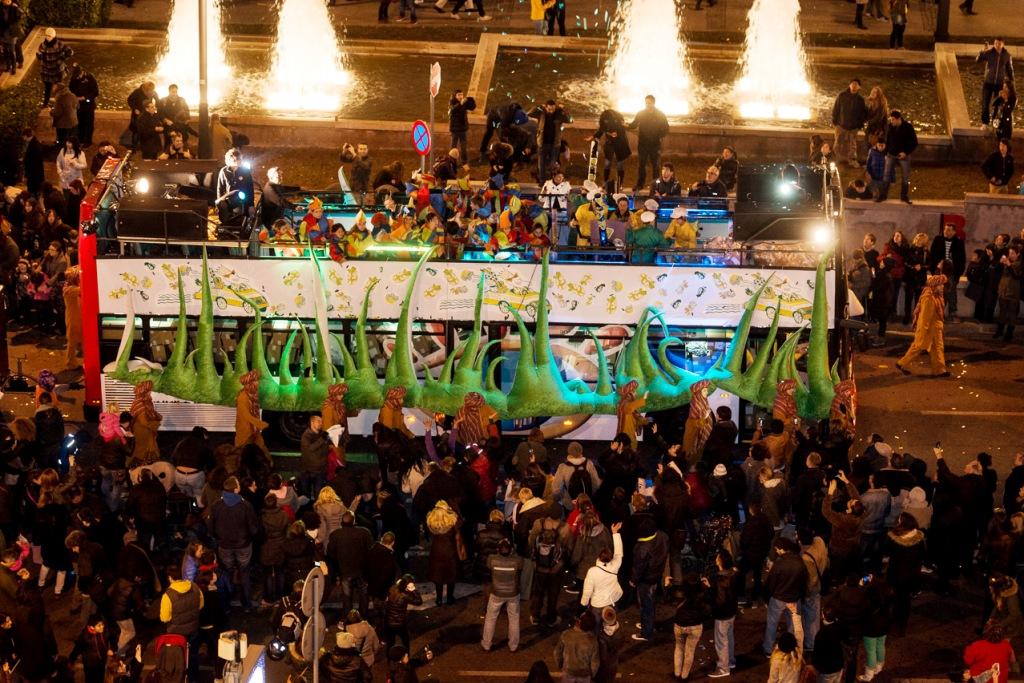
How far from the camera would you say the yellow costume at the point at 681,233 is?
24.9 meters

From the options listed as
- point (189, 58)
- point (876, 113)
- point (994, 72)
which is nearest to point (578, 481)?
point (876, 113)

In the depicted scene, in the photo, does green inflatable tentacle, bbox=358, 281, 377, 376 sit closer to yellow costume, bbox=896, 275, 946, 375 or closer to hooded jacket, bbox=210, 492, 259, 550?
hooded jacket, bbox=210, 492, 259, 550

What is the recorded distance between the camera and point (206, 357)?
24.3 m

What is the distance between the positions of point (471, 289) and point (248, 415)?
2.94 meters

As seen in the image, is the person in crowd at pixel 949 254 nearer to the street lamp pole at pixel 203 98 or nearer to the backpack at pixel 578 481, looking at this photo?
the backpack at pixel 578 481

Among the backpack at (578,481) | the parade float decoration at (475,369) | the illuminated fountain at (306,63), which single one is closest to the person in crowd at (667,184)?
the parade float decoration at (475,369)

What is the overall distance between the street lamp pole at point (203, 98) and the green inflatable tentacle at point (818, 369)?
10015mm

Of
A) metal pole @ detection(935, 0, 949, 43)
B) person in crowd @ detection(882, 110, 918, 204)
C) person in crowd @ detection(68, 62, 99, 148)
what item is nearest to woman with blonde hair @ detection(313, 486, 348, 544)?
person in crowd @ detection(882, 110, 918, 204)

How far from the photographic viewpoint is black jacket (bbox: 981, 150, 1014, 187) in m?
30.7

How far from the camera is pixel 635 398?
24141 mm

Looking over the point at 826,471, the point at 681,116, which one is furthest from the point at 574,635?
the point at 681,116

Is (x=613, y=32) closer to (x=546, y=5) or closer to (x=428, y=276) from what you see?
(x=546, y=5)

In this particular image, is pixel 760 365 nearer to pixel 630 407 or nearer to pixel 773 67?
pixel 630 407

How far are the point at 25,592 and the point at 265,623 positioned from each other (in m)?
2.73
